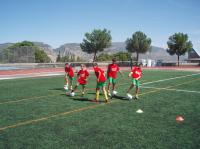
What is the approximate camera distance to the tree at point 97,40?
2355 inches

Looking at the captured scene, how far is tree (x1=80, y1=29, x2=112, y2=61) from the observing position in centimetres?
5981

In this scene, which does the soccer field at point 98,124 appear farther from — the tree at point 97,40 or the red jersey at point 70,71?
the tree at point 97,40

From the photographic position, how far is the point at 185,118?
27.1 ft

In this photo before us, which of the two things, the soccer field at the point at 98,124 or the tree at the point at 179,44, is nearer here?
the soccer field at the point at 98,124

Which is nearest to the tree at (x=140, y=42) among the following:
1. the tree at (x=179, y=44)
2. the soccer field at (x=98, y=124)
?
the tree at (x=179, y=44)

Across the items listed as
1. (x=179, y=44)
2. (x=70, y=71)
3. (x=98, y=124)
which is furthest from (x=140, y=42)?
(x=98, y=124)

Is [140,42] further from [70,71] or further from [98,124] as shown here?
[98,124]

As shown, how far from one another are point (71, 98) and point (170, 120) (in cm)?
552

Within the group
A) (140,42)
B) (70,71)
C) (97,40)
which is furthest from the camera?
(140,42)

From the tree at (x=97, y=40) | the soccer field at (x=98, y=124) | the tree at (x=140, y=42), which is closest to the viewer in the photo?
the soccer field at (x=98, y=124)

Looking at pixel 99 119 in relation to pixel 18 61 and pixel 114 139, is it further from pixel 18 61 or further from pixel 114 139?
pixel 18 61

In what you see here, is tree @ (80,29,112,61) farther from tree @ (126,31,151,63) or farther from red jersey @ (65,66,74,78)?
red jersey @ (65,66,74,78)

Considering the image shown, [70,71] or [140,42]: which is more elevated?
[140,42]

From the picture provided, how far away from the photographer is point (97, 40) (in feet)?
197
